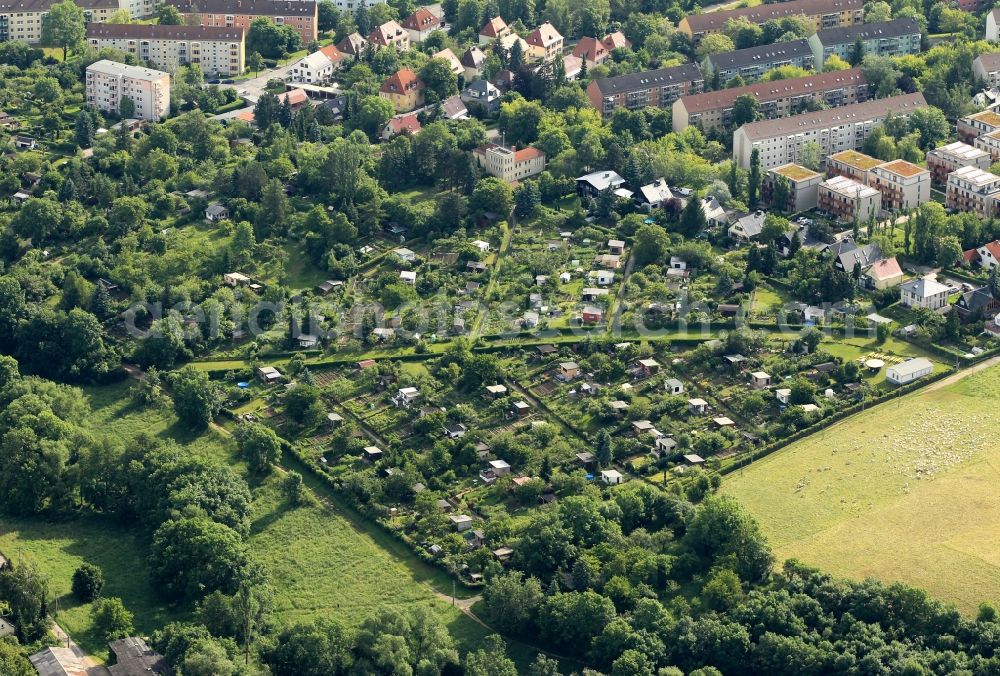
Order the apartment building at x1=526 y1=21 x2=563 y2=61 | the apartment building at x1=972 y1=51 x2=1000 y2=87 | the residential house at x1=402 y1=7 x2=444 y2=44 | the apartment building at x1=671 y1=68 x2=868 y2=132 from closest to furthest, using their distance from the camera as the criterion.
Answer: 1. the apartment building at x1=671 y1=68 x2=868 y2=132
2. the apartment building at x1=972 y1=51 x2=1000 y2=87
3. the apartment building at x1=526 y1=21 x2=563 y2=61
4. the residential house at x1=402 y1=7 x2=444 y2=44

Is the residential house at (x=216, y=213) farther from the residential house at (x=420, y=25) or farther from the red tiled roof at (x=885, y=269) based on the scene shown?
the red tiled roof at (x=885, y=269)

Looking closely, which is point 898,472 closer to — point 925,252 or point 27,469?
point 925,252

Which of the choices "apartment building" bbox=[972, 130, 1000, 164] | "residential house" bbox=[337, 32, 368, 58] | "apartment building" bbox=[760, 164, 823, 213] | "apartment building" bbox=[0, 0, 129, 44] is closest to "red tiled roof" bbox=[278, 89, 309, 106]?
"residential house" bbox=[337, 32, 368, 58]

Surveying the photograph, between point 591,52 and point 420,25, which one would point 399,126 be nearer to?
point 591,52

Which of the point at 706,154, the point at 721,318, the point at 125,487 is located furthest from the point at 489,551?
the point at 706,154

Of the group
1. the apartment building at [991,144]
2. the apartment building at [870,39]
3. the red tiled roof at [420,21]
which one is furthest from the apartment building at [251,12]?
the apartment building at [991,144]

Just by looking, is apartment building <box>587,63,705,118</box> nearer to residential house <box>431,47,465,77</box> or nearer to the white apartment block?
residential house <box>431,47,465,77</box>
